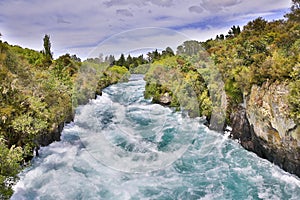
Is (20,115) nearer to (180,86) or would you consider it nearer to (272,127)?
(272,127)

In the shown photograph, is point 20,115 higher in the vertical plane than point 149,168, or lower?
higher

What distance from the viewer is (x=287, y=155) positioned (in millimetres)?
9742

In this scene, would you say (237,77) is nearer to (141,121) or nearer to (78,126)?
(141,121)

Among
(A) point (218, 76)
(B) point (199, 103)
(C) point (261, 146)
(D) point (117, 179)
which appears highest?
(A) point (218, 76)

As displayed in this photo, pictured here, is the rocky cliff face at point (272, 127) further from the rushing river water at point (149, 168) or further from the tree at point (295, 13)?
the tree at point (295, 13)

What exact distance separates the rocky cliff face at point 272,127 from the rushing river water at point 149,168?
49 cm

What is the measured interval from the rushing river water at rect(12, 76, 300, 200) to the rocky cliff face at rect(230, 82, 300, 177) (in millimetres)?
486

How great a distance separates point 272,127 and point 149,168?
17.6 ft

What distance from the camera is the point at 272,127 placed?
33.7 feet

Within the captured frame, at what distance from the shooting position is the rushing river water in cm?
957

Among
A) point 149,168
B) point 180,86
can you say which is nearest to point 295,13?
point 180,86

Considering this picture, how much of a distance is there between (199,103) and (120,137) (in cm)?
590

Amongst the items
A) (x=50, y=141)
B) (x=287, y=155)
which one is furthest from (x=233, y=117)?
(x=50, y=141)

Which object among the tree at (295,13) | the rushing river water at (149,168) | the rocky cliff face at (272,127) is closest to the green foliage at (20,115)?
the rushing river water at (149,168)
